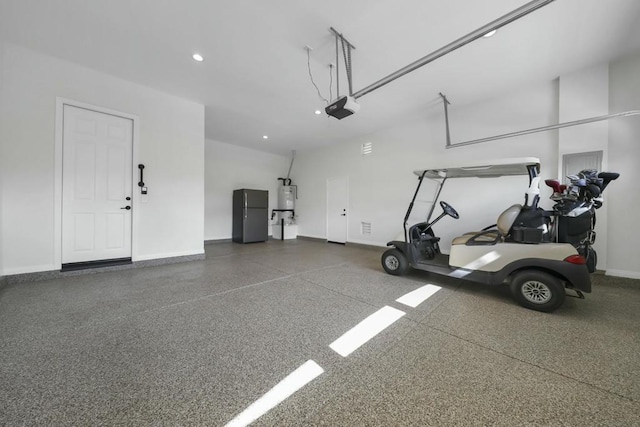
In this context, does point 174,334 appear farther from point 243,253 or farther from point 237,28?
point 243,253

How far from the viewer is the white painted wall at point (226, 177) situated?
6684mm

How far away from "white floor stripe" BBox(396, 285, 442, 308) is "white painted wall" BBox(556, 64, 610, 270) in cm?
254

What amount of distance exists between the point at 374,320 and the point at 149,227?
→ 4110mm

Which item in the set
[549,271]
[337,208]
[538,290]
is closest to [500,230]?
[549,271]

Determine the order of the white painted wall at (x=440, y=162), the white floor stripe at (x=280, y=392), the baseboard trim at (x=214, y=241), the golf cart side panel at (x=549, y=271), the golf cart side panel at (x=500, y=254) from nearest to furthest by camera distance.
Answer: the white floor stripe at (x=280, y=392)
the golf cart side panel at (x=549, y=271)
the golf cart side panel at (x=500, y=254)
the white painted wall at (x=440, y=162)
the baseboard trim at (x=214, y=241)

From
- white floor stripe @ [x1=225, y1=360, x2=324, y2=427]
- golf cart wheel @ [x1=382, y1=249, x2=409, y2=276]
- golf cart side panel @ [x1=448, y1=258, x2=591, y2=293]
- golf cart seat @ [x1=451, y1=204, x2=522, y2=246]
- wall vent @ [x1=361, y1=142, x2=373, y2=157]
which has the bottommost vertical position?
white floor stripe @ [x1=225, y1=360, x2=324, y2=427]

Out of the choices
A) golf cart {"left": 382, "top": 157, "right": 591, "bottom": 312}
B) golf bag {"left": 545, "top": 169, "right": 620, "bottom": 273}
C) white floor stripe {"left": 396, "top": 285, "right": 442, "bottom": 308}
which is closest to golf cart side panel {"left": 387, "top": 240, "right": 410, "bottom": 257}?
golf cart {"left": 382, "top": 157, "right": 591, "bottom": 312}

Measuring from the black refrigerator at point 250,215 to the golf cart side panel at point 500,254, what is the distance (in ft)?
18.4

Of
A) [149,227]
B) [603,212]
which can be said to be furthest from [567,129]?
[149,227]

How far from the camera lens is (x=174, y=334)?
1763mm

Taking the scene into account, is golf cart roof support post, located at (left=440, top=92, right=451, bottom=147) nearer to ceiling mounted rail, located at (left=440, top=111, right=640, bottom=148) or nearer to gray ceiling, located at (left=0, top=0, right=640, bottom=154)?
ceiling mounted rail, located at (left=440, top=111, right=640, bottom=148)

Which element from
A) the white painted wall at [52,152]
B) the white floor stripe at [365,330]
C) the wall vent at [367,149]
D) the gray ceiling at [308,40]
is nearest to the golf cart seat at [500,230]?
the white floor stripe at [365,330]

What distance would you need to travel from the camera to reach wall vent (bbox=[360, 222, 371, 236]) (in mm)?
5980

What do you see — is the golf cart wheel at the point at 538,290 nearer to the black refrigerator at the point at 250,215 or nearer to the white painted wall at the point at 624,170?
the white painted wall at the point at 624,170
